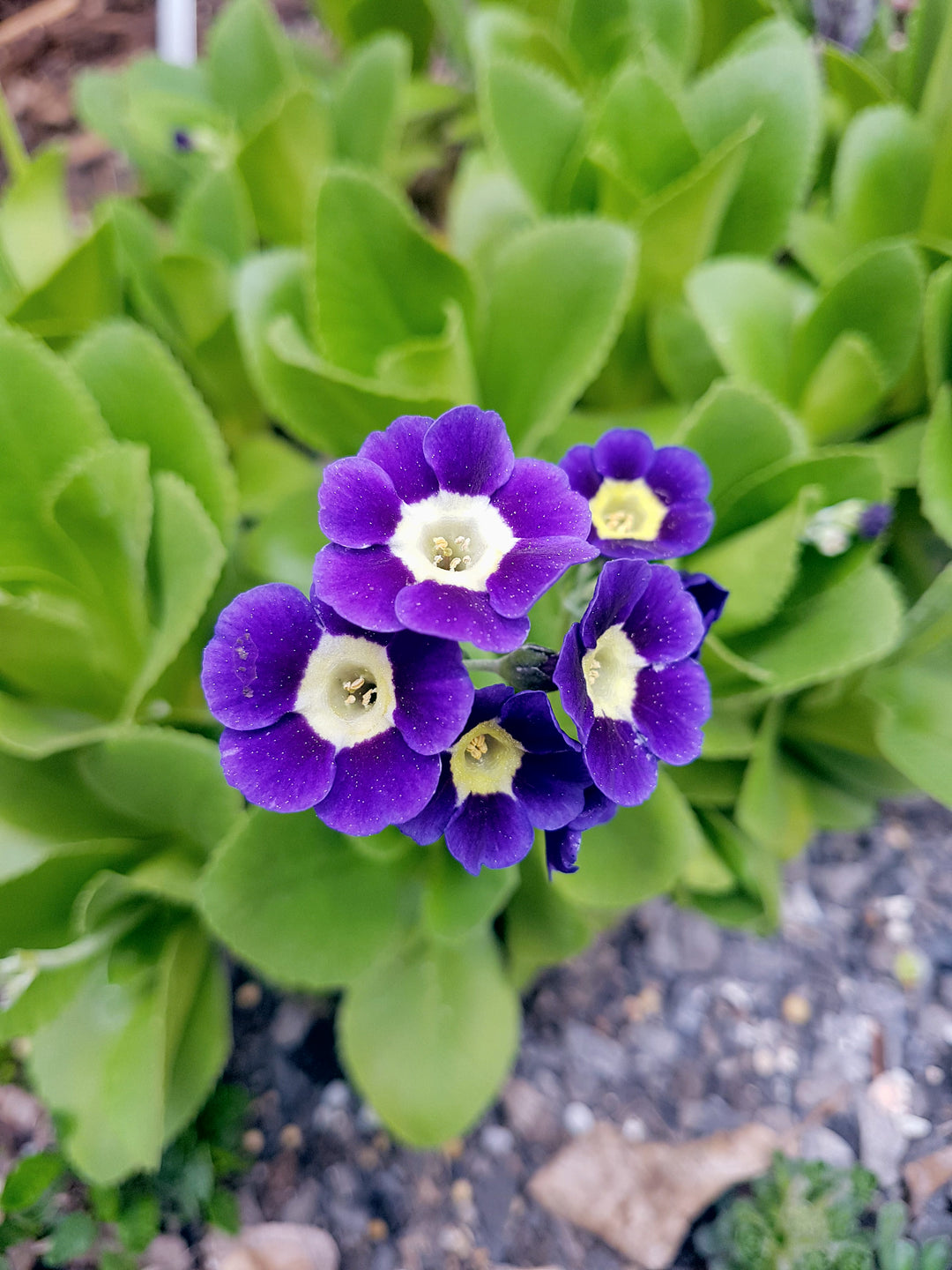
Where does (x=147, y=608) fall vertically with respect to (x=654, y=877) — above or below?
above

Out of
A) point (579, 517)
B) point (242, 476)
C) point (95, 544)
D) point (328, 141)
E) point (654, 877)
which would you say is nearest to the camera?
point (579, 517)

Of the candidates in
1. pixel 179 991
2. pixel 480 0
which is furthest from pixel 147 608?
pixel 480 0

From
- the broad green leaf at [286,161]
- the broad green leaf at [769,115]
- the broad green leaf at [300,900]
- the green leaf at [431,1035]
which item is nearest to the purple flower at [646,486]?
the broad green leaf at [300,900]

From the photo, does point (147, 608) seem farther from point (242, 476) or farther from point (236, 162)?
point (236, 162)

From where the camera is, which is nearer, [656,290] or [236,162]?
[656,290]

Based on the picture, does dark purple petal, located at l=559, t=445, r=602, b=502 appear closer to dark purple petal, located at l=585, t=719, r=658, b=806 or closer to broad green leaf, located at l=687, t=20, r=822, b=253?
dark purple petal, located at l=585, t=719, r=658, b=806

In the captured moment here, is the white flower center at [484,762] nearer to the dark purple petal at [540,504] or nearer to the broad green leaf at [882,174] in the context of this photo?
the dark purple petal at [540,504]

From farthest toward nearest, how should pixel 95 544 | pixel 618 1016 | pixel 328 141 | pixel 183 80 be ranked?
pixel 183 80
pixel 328 141
pixel 618 1016
pixel 95 544
